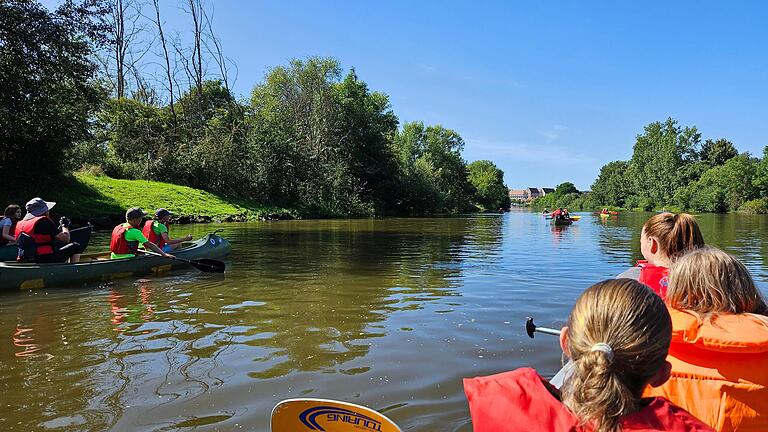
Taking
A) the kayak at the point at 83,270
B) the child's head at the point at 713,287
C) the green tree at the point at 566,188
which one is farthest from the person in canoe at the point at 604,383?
the green tree at the point at 566,188

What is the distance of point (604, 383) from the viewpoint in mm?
1600

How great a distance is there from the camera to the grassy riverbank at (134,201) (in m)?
22.2

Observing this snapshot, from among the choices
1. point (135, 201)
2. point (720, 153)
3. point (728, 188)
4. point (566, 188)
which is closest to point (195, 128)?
point (135, 201)

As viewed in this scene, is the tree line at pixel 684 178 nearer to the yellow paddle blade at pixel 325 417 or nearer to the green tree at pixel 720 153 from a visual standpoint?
the green tree at pixel 720 153

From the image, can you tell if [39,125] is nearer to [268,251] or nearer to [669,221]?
[268,251]

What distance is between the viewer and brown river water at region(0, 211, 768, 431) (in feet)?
13.1

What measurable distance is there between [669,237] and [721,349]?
158 centimetres

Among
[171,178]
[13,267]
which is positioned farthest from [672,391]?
[171,178]

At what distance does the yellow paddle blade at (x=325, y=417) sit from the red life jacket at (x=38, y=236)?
8.34m

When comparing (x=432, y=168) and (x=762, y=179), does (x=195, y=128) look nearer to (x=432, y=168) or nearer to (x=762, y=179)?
(x=432, y=168)

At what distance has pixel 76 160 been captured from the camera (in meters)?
26.3

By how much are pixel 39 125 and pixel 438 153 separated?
53186mm

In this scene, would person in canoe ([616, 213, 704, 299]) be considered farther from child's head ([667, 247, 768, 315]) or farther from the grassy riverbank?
the grassy riverbank

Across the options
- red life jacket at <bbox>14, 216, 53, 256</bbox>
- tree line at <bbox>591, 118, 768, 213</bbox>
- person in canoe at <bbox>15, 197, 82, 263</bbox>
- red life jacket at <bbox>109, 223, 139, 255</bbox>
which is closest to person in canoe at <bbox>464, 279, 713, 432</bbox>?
person in canoe at <bbox>15, 197, 82, 263</bbox>
